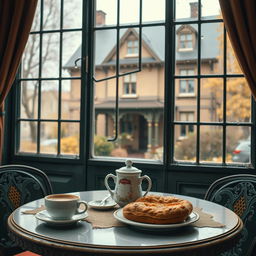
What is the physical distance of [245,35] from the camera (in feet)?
6.44

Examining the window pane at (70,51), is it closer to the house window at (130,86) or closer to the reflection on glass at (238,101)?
the reflection on glass at (238,101)

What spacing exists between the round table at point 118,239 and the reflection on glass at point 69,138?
1.51 metres

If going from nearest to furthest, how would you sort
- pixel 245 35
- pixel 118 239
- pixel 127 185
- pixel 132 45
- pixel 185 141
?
pixel 118 239 < pixel 127 185 < pixel 245 35 < pixel 185 141 < pixel 132 45

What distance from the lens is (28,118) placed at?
276 centimetres

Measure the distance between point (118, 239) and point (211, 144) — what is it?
1756mm

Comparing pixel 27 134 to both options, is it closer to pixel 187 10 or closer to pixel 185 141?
pixel 185 141

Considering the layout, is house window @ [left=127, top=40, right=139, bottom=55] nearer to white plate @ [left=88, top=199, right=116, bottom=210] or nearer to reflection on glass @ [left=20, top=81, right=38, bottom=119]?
reflection on glass @ [left=20, top=81, right=38, bottom=119]

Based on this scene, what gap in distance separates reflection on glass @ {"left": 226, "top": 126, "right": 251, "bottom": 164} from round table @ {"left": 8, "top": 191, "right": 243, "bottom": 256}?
1242 mm

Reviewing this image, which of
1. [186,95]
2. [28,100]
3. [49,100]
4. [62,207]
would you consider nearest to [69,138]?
[49,100]

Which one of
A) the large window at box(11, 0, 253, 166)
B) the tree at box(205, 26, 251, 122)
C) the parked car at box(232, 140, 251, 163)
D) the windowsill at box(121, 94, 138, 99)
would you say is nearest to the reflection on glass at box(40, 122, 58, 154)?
the large window at box(11, 0, 253, 166)

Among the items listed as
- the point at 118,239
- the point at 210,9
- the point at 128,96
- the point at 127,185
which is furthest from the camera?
the point at 128,96

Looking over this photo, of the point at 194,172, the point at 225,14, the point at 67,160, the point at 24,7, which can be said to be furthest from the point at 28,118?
the point at 225,14

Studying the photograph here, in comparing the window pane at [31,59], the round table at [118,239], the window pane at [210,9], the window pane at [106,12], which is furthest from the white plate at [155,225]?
the window pane at [31,59]

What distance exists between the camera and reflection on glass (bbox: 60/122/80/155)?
2599mm
